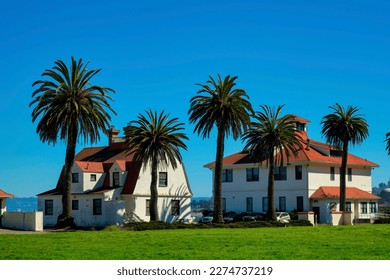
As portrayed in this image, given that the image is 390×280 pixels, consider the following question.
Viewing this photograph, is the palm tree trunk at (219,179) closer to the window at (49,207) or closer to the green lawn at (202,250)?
the window at (49,207)

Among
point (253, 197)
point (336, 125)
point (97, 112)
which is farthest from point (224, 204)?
point (97, 112)

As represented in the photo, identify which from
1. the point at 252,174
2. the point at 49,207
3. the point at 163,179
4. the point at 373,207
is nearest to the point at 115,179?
the point at 163,179

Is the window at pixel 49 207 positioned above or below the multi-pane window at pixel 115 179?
below

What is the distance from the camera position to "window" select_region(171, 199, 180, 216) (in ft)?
250

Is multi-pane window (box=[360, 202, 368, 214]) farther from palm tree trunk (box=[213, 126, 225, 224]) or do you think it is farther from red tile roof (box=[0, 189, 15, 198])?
red tile roof (box=[0, 189, 15, 198])

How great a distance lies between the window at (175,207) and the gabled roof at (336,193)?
1900 cm

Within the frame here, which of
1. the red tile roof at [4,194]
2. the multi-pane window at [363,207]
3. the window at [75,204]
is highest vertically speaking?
the red tile roof at [4,194]

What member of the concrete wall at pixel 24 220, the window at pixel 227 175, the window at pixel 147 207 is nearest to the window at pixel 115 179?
the window at pixel 147 207

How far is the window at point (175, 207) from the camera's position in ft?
250

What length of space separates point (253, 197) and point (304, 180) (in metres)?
7.89

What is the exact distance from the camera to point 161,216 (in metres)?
74.8

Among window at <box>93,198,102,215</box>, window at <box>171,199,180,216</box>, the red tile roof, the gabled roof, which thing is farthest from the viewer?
the gabled roof

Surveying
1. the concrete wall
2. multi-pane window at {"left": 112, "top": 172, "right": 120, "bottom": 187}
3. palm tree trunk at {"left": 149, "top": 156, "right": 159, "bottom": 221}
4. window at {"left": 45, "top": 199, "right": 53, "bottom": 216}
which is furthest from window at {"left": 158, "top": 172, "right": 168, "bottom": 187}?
the concrete wall

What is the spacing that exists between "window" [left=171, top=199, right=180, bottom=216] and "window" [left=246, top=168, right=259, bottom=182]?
57.9 ft
